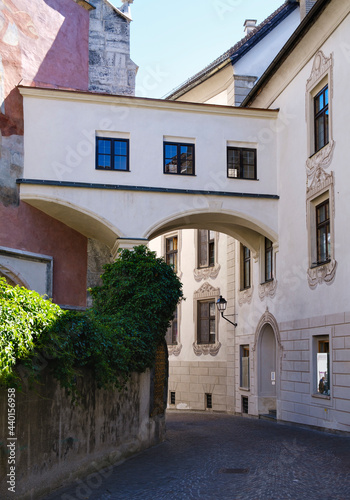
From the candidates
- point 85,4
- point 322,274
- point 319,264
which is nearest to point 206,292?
point 319,264

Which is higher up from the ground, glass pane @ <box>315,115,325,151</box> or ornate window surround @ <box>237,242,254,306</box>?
glass pane @ <box>315,115,325,151</box>

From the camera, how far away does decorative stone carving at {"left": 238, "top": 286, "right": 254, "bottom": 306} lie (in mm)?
25116

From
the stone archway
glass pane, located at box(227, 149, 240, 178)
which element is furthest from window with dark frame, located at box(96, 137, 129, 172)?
the stone archway

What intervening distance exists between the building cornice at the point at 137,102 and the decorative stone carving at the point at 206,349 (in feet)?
33.9

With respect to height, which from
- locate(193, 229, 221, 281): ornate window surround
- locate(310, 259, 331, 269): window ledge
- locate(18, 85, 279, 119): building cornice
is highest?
locate(18, 85, 279, 119): building cornice

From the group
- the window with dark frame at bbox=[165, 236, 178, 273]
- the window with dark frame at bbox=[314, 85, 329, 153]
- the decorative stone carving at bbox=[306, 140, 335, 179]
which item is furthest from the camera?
the window with dark frame at bbox=[165, 236, 178, 273]

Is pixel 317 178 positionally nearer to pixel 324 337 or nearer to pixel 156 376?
pixel 324 337

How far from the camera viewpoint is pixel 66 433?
9.73 m

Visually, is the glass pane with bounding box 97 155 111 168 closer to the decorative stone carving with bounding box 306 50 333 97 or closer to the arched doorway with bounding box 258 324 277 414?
the decorative stone carving with bounding box 306 50 333 97

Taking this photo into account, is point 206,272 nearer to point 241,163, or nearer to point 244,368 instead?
point 244,368

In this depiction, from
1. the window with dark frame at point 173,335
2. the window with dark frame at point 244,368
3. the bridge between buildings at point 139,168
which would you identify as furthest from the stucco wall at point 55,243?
the window with dark frame at point 173,335

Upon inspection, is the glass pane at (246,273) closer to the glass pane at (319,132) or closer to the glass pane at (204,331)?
the glass pane at (204,331)

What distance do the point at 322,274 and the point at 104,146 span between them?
7.73 m

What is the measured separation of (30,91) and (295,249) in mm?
9085
